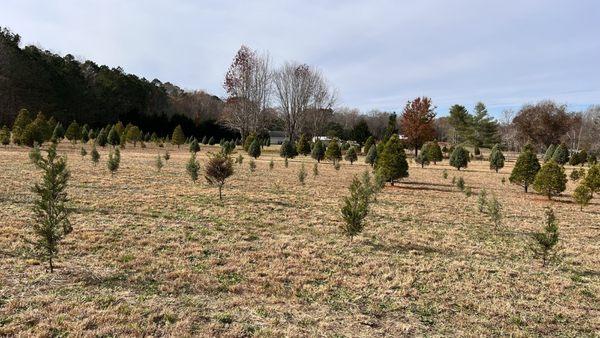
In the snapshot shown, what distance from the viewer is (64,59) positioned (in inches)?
2132

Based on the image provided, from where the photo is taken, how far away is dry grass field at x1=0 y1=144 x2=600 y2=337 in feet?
17.6

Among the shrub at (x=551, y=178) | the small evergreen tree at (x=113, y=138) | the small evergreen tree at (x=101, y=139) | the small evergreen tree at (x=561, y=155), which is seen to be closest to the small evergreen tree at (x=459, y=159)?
the small evergreen tree at (x=561, y=155)

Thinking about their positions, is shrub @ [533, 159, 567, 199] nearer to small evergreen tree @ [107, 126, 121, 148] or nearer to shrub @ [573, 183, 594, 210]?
shrub @ [573, 183, 594, 210]

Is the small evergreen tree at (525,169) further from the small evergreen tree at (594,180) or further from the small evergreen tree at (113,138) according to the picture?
the small evergreen tree at (113,138)

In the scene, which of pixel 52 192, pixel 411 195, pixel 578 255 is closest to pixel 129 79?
pixel 411 195

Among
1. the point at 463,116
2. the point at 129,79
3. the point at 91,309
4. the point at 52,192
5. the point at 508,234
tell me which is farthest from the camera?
the point at 463,116

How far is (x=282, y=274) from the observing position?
24.0ft

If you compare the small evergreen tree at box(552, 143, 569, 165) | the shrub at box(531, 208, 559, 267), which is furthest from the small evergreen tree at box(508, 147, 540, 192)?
the small evergreen tree at box(552, 143, 569, 165)

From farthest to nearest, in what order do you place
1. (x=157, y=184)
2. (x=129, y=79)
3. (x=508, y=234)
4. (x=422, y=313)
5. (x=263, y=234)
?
(x=129, y=79)
(x=157, y=184)
(x=508, y=234)
(x=263, y=234)
(x=422, y=313)

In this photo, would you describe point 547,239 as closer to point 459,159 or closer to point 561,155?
point 459,159

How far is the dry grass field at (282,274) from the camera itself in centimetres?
535

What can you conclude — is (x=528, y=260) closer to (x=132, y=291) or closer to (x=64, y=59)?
(x=132, y=291)

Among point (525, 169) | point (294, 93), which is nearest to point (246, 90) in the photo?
point (294, 93)

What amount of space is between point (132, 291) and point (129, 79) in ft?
206
